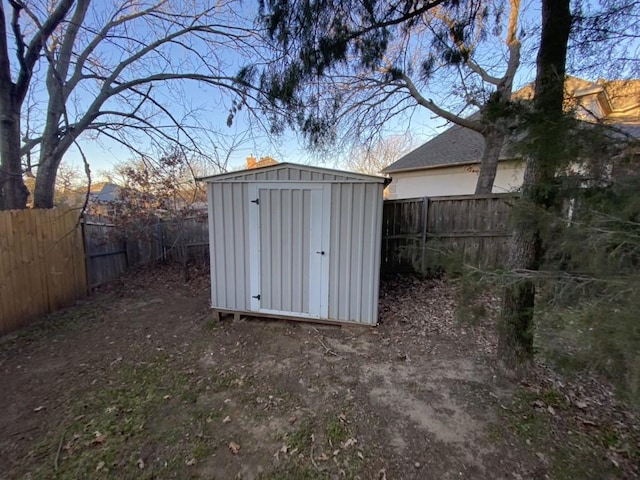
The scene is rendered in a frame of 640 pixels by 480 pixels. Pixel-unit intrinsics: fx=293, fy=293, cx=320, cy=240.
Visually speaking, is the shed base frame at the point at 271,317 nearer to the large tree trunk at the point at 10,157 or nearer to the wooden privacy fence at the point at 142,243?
the wooden privacy fence at the point at 142,243

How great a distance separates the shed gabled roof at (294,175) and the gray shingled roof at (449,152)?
5621 millimetres

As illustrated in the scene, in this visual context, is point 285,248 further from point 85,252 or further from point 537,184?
point 85,252

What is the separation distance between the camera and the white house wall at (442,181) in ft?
26.5

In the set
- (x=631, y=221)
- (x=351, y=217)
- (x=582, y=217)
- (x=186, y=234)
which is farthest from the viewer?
(x=186, y=234)

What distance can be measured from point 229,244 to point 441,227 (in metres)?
3.70

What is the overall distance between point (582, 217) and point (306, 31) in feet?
7.92

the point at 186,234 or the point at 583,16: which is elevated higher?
the point at 583,16

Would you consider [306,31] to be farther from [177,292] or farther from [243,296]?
[177,292]

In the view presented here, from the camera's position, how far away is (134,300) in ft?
17.3

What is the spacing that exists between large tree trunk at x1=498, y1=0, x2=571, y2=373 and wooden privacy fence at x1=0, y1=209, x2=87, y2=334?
18.8 ft

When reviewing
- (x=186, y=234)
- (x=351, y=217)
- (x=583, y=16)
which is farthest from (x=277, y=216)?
(x=186, y=234)

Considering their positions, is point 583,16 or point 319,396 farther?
point 319,396

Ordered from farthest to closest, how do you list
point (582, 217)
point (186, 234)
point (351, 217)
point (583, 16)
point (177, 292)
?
point (186, 234) → point (177, 292) → point (351, 217) → point (583, 16) → point (582, 217)

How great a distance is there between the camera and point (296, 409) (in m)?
2.43
